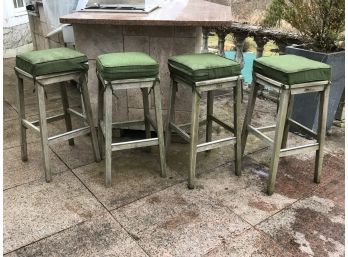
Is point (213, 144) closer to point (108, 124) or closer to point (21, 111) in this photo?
point (108, 124)

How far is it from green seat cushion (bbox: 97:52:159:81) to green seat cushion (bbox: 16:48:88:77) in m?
0.25

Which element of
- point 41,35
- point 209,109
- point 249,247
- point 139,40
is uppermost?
point 139,40

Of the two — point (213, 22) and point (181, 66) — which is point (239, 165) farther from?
point (213, 22)

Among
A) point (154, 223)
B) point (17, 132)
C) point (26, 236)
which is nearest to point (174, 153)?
point (154, 223)

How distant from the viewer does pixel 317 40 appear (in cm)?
334

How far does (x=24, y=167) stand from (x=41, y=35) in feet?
8.99

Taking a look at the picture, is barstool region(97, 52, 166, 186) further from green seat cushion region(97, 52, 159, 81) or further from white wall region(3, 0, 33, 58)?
white wall region(3, 0, 33, 58)

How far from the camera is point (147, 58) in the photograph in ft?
8.24

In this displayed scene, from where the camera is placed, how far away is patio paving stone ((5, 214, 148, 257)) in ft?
6.88

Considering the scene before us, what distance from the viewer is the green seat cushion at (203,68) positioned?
7.77 feet

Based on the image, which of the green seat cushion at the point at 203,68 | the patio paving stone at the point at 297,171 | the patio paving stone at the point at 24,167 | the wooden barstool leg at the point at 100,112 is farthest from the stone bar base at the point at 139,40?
the patio paving stone at the point at 297,171

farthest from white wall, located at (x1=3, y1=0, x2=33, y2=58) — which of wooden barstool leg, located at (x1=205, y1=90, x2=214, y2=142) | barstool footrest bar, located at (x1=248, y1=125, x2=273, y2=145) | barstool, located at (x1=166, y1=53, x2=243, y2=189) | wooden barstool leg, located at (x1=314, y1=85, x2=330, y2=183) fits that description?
wooden barstool leg, located at (x1=314, y1=85, x2=330, y2=183)

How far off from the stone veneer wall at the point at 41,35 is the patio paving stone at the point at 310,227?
11.4 feet

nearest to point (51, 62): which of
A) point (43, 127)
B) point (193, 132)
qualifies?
point (43, 127)
